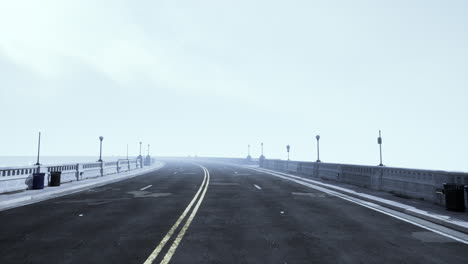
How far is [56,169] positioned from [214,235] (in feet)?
51.3

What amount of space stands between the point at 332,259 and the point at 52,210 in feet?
31.1

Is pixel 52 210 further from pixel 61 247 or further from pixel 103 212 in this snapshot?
pixel 61 247

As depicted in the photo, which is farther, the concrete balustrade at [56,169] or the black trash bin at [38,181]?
the black trash bin at [38,181]

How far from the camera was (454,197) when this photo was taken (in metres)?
9.77

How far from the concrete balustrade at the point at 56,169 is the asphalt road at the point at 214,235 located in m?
4.16

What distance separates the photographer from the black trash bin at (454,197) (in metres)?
9.70

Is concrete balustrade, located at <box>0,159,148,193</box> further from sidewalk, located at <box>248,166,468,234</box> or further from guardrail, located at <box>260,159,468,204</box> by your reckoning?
guardrail, located at <box>260,159,468,204</box>

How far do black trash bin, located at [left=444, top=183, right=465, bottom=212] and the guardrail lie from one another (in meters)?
0.56

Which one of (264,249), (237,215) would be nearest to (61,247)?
(264,249)

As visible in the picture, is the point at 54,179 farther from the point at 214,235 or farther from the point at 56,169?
the point at 214,235

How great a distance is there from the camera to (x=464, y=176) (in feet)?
33.4

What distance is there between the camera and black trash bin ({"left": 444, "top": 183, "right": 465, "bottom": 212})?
31.8 ft

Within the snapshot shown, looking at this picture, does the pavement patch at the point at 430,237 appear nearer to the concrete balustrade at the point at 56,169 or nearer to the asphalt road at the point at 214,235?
the asphalt road at the point at 214,235

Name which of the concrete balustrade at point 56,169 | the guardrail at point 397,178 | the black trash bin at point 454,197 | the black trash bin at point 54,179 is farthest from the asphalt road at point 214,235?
the black trash bin at point 54,179
